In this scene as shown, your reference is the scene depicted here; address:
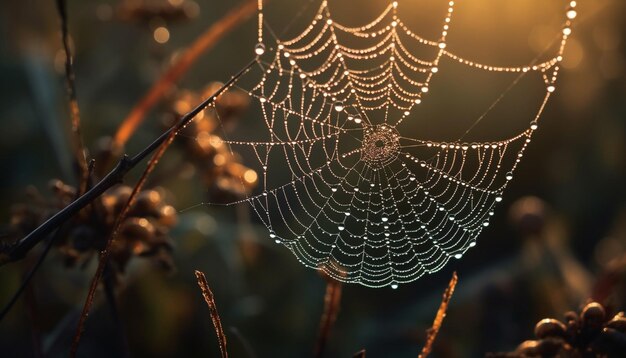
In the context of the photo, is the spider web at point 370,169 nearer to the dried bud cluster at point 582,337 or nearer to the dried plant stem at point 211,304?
the dried bud cluster at point 582,337

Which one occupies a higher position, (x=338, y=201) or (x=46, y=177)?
(x=46, y=177)

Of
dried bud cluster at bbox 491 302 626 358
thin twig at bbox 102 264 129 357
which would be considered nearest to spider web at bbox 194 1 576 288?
thin twig at bbox 102 264 129 357

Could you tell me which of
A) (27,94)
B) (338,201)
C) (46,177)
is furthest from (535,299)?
(27,94)

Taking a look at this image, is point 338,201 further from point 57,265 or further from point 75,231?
point 75,231

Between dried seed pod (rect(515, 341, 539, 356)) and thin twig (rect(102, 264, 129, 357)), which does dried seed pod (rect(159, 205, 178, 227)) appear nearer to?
thin twig (rect(102, 264, 129, 357))

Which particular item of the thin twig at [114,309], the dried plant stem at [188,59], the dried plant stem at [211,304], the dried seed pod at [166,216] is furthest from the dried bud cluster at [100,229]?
the dried plant stem at [211,304]

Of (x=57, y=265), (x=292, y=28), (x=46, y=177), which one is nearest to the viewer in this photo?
(x=57, y=265)
